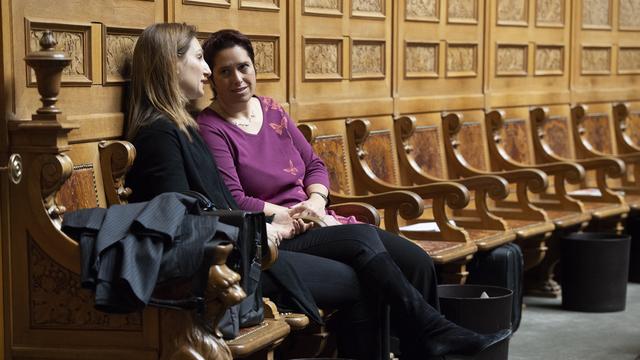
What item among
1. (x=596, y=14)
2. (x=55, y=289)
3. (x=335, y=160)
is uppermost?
(x=596, y=14)

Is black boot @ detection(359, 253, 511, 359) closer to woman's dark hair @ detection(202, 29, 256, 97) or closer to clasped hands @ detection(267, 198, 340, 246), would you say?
clasped hands @ detection(267, 198, 340, 246)

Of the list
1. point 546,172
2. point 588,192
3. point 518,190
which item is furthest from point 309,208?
point 588,192

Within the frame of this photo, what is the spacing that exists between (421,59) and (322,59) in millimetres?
902

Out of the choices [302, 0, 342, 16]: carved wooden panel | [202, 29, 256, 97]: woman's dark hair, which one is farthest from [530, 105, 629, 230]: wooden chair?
[202, 29, 256, 97]: woman's dark hair

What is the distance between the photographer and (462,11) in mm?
6660

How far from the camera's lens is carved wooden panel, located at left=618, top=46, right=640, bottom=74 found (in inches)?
325

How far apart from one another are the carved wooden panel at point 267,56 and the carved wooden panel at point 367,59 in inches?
25.1

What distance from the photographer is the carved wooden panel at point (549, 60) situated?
7.40 metres

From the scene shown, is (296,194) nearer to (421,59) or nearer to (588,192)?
(421,59)

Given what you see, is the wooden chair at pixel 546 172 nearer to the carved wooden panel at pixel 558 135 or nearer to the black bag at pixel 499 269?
the carved wooden panel at pixel 558 135

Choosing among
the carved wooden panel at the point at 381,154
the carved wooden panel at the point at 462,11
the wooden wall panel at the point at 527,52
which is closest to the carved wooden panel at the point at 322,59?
the carved wooden panel at the point at 381,154

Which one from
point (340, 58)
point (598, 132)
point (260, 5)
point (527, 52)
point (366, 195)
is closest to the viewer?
point (260, 5)

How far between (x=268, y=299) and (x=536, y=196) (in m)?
3.30

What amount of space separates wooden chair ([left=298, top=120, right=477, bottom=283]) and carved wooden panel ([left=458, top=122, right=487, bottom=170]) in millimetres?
1004
